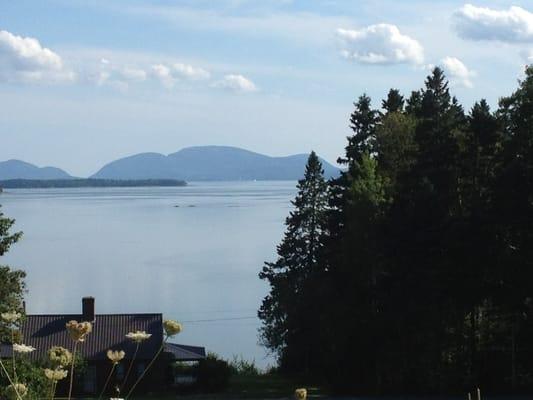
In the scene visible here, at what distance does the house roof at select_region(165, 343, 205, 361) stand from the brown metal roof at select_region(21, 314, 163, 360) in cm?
117

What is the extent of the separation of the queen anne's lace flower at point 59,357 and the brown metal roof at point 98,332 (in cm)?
3117

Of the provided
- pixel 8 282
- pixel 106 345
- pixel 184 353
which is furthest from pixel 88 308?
pixel 8 282

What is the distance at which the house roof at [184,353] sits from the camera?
36094 millimetres

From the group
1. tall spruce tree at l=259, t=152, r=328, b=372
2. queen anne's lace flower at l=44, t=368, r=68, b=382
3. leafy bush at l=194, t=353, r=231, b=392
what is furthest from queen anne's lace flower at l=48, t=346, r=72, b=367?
tall spruce tree at l=259, t=152, r=328, b=372

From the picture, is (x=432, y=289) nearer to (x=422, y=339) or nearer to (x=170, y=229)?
(x=422, y=339)

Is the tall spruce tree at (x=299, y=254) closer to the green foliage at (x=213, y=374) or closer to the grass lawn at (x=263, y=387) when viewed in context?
the grass lawn at (x=263, y=387)

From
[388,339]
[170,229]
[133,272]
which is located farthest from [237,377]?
[170,229]

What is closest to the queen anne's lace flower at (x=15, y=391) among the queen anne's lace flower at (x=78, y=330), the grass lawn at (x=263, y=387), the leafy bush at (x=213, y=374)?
the queen anne's lace flower at (x=78, y=330)

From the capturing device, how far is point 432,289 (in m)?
31.9

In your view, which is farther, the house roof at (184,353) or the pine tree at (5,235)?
the house roof at (184,353)

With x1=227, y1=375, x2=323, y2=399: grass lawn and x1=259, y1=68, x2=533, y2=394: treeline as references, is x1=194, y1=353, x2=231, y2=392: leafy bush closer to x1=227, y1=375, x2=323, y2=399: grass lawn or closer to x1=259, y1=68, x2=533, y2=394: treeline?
x1=227, y1=375, x2=323, y2=399: grass lawn

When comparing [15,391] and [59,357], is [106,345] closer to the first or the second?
[59,357]

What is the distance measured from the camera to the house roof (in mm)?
36094

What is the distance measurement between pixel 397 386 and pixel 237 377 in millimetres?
9749
